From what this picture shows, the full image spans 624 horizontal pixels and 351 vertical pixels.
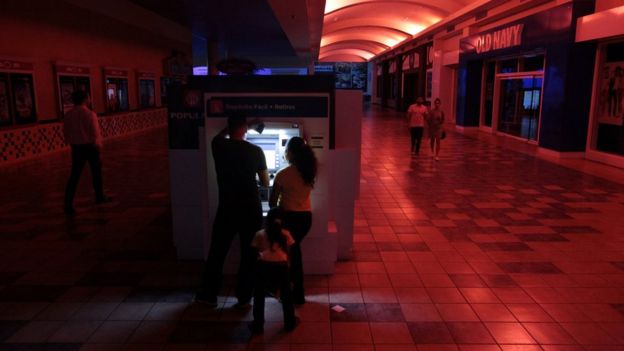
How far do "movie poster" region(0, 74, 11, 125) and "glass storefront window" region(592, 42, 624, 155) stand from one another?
1277 centimetres

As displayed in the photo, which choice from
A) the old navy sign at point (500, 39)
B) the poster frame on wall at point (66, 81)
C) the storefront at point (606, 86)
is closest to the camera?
the storefront at point (606, 86)

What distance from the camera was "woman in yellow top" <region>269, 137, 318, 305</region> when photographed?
3.43 m

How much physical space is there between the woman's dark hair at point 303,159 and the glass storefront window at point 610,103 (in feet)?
29.3

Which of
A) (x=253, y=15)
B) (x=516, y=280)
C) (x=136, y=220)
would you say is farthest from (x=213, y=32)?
(x=516, y=280)

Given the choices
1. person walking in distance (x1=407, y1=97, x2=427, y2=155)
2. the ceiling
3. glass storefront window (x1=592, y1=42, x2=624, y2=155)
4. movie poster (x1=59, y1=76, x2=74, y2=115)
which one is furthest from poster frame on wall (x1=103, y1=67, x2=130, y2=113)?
glass storefront window (x1=592, y1=42, x2=624, y2=155)

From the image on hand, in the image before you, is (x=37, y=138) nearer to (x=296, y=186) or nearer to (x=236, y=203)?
(x=236, y=203)

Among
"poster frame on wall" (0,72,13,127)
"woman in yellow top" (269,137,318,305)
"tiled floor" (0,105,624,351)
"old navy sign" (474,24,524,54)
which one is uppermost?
"old navy sign" (474,24,524,54)

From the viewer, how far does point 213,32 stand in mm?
16297

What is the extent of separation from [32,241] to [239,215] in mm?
3092

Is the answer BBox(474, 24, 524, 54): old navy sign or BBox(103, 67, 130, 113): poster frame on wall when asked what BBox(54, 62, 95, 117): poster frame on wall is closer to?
BBox(103, 67, 130, 113): poster frame on wall

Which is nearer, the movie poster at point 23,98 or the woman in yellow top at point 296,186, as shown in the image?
the woman in yellow top at point 296,186

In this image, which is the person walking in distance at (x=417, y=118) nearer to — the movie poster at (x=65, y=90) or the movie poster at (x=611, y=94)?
the movie poster at (x=611, y=94)

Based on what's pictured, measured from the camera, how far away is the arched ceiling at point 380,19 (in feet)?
60.4

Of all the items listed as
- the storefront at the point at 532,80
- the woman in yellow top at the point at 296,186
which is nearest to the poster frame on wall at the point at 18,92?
the woman in yellow top at the point at 296,186
